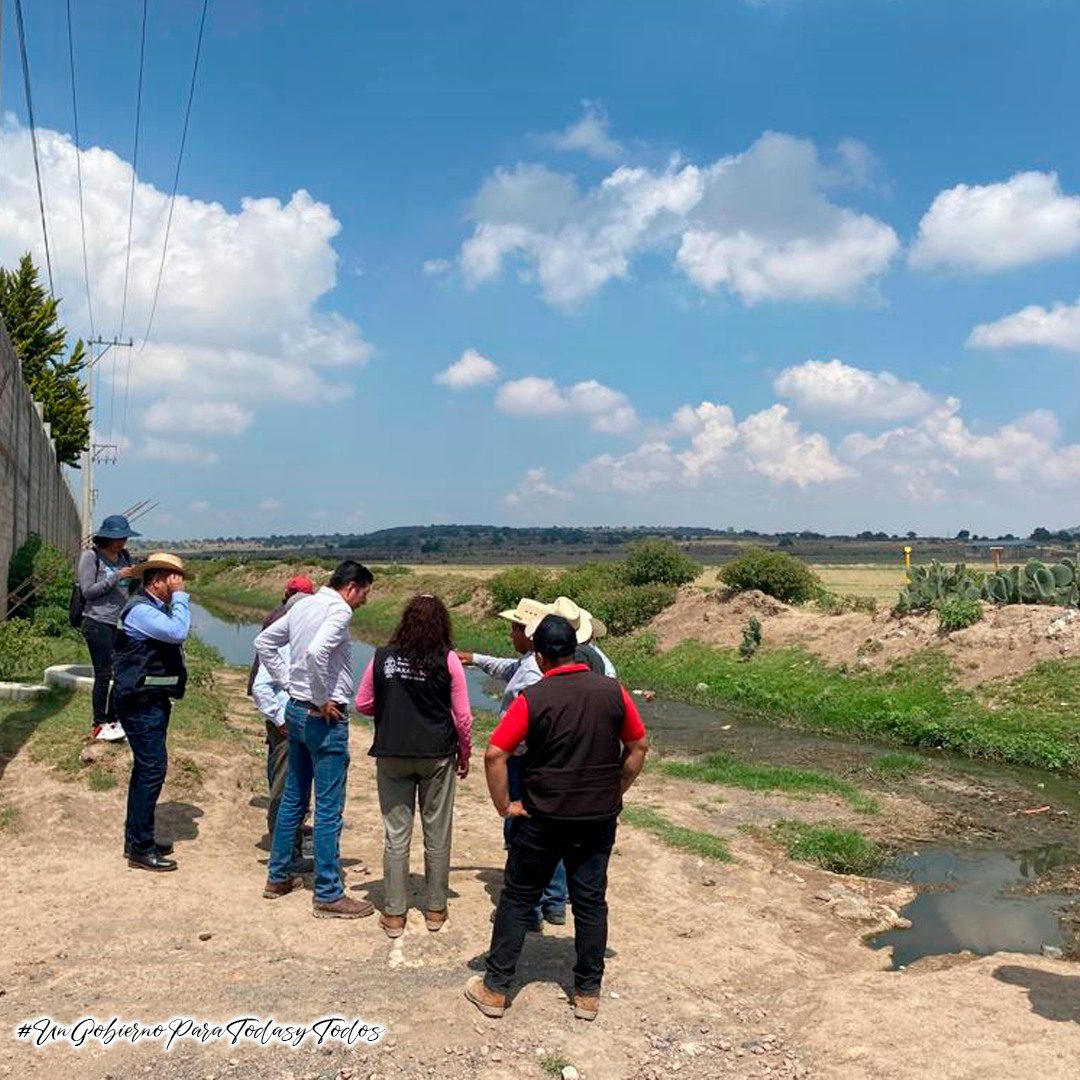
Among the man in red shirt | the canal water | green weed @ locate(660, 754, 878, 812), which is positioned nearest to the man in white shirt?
the man in red shirt

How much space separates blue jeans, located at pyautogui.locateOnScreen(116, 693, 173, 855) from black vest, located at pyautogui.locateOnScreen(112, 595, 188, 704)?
2.0 inches

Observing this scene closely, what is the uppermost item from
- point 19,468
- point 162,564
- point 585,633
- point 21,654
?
point 19,468

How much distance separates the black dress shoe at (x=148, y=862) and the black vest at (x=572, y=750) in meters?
2.96

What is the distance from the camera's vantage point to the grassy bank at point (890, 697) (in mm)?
13244

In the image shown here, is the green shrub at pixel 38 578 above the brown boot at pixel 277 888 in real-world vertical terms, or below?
above

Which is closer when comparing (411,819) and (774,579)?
(411,819)

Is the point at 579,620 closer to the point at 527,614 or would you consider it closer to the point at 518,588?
the point at 527,614

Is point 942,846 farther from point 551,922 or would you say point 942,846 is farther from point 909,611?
point 909,611

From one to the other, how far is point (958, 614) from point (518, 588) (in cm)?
1921

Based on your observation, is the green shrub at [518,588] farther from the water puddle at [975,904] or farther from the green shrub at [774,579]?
the water puddle at [975,904]

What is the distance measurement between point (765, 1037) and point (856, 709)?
1217 centimetres

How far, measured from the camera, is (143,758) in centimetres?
595

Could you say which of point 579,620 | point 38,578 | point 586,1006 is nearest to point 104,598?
point 579,620

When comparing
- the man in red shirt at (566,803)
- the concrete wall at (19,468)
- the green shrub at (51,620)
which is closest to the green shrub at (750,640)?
the green shrub at (51,620)
